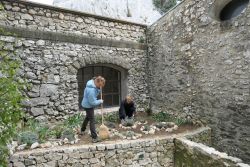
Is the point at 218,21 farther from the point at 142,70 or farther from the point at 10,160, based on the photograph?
the point at 10,160

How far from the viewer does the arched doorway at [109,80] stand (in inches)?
312

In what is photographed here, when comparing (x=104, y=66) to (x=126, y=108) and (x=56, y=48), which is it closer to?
(x=126, y=108)

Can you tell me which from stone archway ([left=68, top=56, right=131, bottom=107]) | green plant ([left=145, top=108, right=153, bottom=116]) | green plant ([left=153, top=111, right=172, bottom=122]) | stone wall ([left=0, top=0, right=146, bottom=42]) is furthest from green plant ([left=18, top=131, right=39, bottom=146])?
green plant ([left=145, top=108, right=153, bottom=116])

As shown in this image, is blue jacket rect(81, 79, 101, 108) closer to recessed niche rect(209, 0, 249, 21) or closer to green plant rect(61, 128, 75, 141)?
green plant rect(61, 128, 75, 141)

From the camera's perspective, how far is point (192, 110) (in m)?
6.89

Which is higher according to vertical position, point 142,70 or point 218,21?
point 218,21

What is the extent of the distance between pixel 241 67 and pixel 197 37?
1640 millimetres

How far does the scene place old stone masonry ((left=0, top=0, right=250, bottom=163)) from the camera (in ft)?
18.6

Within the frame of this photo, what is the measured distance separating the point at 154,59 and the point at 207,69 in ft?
8.29

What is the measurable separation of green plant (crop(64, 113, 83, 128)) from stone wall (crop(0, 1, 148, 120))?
19 centimetres

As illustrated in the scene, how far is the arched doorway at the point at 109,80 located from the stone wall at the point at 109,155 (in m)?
3.16

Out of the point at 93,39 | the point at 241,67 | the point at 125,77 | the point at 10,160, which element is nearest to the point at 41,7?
the point at 93,39

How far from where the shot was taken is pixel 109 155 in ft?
16.5

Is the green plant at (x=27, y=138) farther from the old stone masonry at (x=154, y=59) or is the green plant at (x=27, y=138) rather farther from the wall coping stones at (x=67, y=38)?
the wall coping stones at (x=67, y=38)
